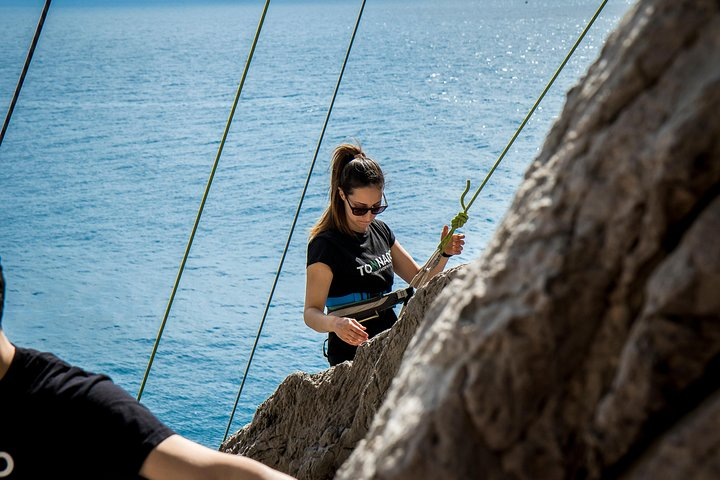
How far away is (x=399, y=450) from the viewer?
0.57 metres

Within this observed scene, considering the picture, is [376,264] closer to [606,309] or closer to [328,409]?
[328,409]

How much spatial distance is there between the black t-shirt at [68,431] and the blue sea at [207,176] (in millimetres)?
3947

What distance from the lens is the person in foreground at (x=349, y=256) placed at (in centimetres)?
180

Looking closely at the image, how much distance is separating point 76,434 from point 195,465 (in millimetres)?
131

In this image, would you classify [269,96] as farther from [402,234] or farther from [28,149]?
[402,234]

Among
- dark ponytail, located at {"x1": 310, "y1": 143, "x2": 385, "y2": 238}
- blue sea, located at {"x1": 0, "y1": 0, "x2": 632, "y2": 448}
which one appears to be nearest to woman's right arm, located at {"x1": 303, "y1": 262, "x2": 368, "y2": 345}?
dark ponytail, located at {"x1": 310, "y1": 143, "x2": 385, "y2": 238}

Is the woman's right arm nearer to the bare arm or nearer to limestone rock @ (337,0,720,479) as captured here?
the bare arm

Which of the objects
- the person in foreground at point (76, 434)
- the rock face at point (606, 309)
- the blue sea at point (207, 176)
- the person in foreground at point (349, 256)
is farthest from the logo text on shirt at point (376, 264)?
the blue sea at point (207, 176)

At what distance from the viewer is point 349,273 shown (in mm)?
1807

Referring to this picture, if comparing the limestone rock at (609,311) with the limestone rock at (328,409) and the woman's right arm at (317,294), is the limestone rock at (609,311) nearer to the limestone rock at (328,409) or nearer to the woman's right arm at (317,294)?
the limestone rock at (328,409)

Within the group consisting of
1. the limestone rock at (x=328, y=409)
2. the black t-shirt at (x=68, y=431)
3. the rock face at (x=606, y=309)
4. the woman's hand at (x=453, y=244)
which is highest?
the rock face at (x=606, y=309)

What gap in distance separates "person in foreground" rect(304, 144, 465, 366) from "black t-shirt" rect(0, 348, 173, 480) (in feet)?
3.01

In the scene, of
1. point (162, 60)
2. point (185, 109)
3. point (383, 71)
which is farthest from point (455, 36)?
point (185, 109)

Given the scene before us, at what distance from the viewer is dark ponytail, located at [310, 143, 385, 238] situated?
182 centimetres
